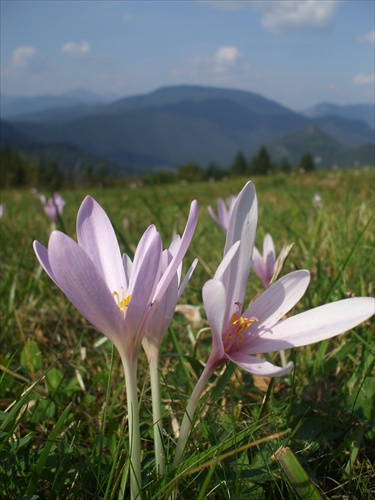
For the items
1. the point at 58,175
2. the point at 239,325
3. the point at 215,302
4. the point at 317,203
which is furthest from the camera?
the point at 58,175

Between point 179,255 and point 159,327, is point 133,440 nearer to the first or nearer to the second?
point 159,327

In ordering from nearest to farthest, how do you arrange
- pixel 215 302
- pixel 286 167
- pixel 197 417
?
pixel 215 302, pixel 197 417, pixel 286 167

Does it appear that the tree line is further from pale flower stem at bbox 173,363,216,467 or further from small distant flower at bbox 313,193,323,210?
pale flower stem at bbox 173,363,216,467

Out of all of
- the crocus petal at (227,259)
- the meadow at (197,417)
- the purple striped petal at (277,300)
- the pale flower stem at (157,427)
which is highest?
the crocus petal at (227,259)

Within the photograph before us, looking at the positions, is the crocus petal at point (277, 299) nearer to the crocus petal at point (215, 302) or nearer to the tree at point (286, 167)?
the crocus petal at point (215, 302)

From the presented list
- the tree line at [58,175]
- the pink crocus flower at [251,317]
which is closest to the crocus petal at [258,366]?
the pink crocus flower at [251,317]

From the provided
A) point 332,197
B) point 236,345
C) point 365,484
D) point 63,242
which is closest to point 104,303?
point 63,242

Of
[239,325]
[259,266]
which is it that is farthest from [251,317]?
[259,266]
